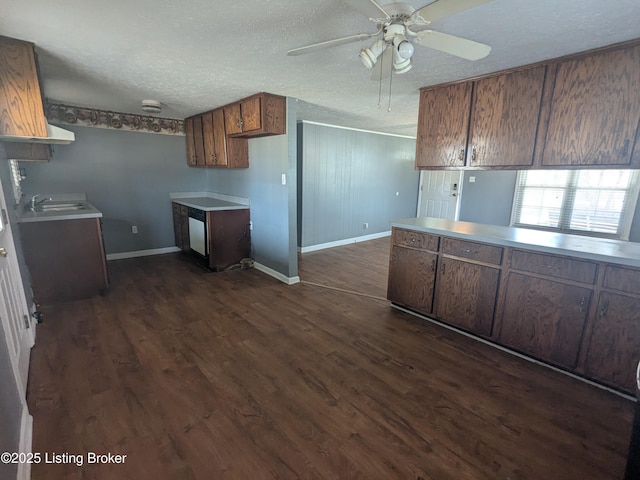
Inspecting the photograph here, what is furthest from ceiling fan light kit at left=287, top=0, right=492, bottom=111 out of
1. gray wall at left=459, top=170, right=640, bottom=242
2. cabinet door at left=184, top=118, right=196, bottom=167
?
gray wall at left=459, top=170, right=640, bottom=242

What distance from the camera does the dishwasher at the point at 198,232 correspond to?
14.1ft

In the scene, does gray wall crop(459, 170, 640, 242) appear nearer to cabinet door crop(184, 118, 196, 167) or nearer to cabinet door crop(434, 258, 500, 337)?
cabinet door crop(434, 258, 500, 337)

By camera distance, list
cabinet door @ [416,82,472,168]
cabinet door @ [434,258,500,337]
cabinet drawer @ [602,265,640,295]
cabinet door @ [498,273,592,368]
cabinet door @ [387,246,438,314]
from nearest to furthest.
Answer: cabinet drawer @ [602,265,640,295], cabinet door @ [498,273,592,368], cabinet door @ [434,258,500,337], cabinet door @ [416,82,472,168], cabinet door @ [387,246,438,314]

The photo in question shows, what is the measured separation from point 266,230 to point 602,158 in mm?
3482

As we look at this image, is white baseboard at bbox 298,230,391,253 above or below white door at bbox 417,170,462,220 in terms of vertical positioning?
below

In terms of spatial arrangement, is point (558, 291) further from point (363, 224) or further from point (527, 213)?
point (363, 224)

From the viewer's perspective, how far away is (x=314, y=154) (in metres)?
5.27

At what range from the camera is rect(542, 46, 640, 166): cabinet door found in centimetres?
200

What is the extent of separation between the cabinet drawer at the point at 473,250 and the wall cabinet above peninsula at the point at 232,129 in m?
2.28

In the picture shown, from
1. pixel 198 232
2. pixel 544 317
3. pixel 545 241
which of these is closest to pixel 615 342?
pixel 544 317

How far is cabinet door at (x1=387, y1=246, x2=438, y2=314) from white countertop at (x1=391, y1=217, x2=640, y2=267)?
279 millimetres

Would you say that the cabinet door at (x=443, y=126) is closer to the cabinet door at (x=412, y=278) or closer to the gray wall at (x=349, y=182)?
the cabinet door at (x=412, y=278)

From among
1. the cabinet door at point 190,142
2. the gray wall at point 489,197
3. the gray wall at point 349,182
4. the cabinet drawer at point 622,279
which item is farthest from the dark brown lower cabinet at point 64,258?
the gray wall at point 489,197

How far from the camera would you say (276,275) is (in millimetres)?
4164
